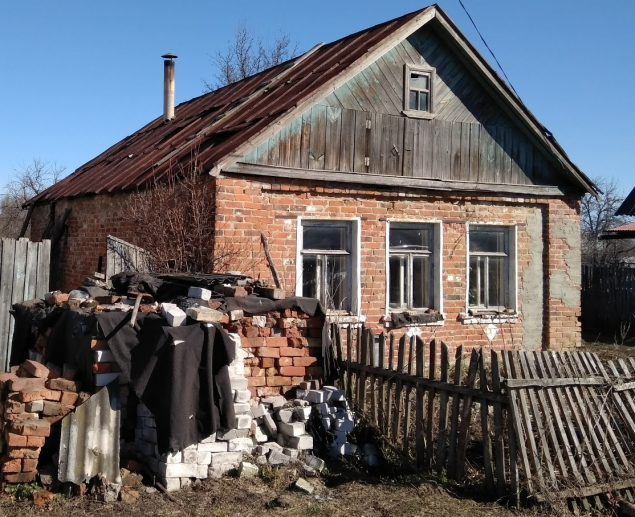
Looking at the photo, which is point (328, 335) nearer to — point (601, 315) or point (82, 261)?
point (82, 261)

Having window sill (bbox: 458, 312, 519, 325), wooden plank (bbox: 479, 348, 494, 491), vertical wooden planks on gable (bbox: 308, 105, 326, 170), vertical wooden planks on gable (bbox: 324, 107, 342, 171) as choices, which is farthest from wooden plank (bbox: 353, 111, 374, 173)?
wooden plank (bbox: 479, 348, 494, 491)

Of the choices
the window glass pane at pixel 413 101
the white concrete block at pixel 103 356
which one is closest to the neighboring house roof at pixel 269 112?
the window glass pane at pixel 413 101

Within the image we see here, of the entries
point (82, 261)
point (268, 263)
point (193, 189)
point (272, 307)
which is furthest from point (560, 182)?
point (82, 261)

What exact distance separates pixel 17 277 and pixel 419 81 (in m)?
6.39

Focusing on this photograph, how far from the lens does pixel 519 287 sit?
11641 mm

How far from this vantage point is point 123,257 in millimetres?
9461

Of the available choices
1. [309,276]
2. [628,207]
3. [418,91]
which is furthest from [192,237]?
[628,207]

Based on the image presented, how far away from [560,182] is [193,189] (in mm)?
6300

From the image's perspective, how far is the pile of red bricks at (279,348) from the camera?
675 centimetres

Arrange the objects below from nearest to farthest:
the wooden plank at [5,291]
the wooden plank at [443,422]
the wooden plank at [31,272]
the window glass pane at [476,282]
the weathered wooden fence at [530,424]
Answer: the weathered wooden fence at [530,424] → the wooden plank at [443,422] → the wooden plank at [5,291] → the wooden plank at [31,272] → the window glass pane at [476,282]

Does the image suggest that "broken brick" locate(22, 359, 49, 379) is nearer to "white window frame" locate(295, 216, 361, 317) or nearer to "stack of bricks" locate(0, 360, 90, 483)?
Answer: "stack of bricks" locate(0, 360, 90, 483)

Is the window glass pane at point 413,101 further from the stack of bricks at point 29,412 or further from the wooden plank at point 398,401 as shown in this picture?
the stack of bricks at point 29,412

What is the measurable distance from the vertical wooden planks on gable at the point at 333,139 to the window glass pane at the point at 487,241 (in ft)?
A: 8.77

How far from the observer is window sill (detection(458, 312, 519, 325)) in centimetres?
1112
